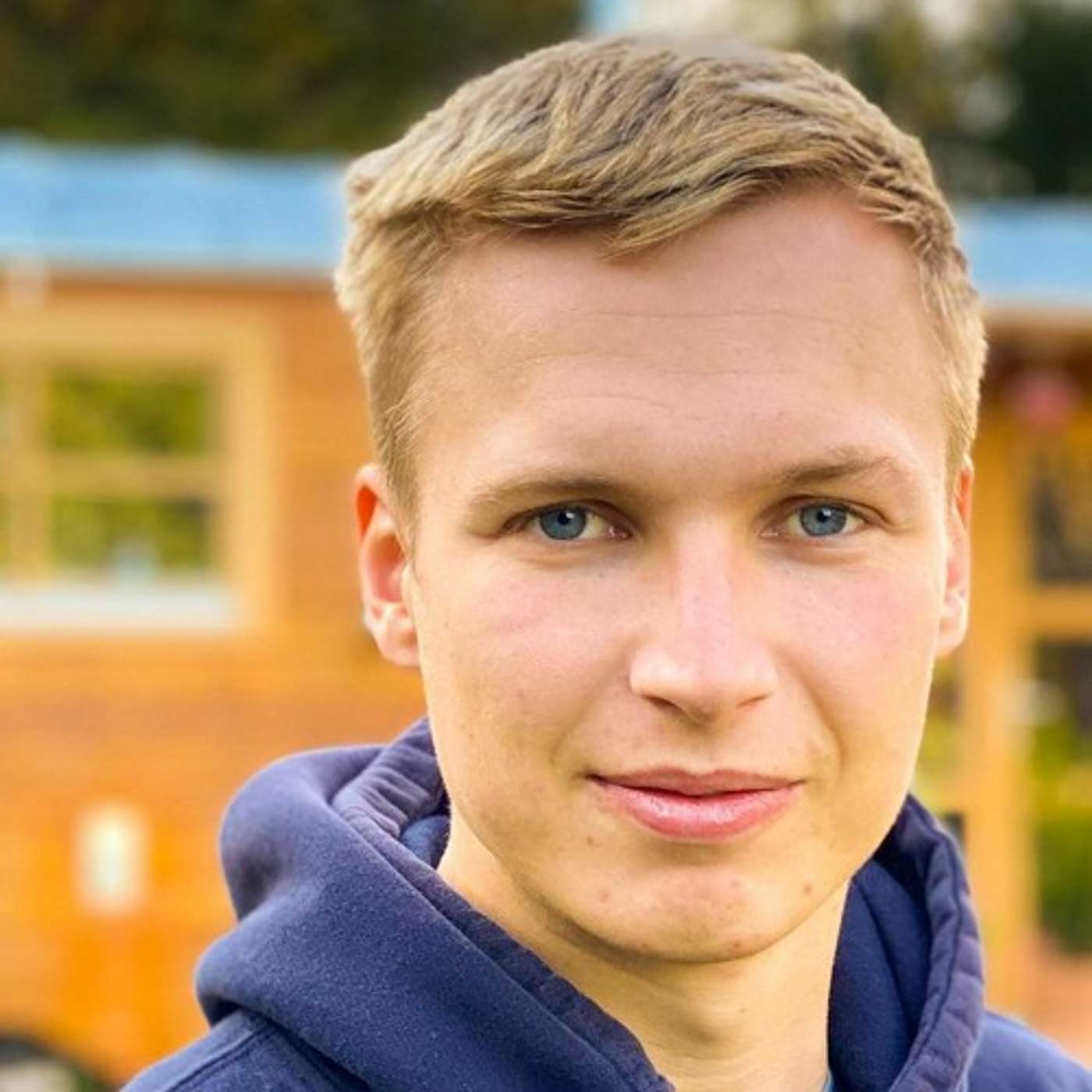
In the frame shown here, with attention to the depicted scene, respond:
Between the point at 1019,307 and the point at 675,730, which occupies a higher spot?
the point at 1019,307

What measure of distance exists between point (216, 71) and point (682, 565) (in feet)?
76.2

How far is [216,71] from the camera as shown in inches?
941

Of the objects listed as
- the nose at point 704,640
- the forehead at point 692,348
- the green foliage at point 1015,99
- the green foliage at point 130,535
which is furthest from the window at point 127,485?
the green foliage at point 1015,99

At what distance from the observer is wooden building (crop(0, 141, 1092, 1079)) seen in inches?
315

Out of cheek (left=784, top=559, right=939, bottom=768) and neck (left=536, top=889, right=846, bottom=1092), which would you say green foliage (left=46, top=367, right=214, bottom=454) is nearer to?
neck (left=536, top=889, right=846, bottom=1092)

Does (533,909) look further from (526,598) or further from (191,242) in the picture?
(191,242)

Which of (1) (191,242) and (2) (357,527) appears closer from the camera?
(2) (357,527)

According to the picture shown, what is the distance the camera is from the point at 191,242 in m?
7.82

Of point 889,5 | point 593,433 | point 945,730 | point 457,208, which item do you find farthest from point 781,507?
point 889,5

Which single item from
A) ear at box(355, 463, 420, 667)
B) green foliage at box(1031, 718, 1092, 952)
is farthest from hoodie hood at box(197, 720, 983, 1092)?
green foliage at box(1031, 718, 1092, 952)

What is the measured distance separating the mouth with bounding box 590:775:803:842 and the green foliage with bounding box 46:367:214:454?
21.8 feet

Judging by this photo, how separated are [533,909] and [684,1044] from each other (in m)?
0.15

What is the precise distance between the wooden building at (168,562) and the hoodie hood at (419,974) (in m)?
6.15

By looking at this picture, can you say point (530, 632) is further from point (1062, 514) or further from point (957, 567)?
point (1062, 514)
